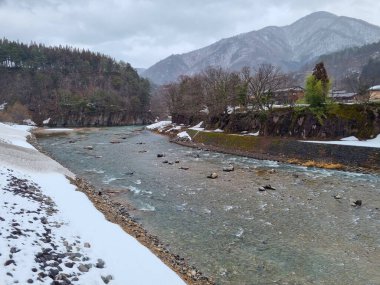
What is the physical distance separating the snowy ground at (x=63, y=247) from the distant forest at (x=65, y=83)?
127 metres

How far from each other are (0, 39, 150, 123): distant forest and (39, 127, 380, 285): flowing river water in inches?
4279

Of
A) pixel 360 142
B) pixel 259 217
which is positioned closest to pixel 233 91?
pixel 360 142

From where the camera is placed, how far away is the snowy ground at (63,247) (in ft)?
31.5

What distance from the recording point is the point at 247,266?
47.3ft

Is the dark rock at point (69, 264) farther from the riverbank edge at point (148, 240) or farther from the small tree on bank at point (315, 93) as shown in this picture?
the small tree on bank at point (315, 93)

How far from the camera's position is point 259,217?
20.9 m

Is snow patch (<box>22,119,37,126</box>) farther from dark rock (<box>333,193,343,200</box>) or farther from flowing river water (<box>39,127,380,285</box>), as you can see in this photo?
dark rock (<box>333,193,343,200</box>)

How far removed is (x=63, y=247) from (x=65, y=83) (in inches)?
6293

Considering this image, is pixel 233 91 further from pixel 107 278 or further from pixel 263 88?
pixel 107 278

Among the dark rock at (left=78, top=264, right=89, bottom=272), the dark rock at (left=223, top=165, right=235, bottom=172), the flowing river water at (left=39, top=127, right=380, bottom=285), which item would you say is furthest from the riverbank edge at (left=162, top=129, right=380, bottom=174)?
the dark rock at (left=78, top=264, right=89, bottom=272)

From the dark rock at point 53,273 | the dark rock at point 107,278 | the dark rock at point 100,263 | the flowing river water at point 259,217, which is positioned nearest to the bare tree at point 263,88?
the flowing river water at point 259,217

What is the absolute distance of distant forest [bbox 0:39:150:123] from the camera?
13912 cm

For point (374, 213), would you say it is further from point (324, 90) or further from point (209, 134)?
point (209, 134)

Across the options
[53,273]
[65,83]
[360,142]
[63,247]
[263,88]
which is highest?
[65,83]
